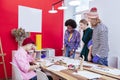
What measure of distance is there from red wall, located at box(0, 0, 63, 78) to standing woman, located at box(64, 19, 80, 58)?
116cm

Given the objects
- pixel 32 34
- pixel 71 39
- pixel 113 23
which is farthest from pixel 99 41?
pixel 32 34

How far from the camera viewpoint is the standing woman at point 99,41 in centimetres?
241

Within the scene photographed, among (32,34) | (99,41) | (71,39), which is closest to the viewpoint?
(99,41)

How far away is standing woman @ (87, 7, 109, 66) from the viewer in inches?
94.9

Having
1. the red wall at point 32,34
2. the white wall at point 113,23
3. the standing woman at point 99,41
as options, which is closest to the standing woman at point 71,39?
the white wall at point 113,23

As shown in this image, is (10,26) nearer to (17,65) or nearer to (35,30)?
(35,30)

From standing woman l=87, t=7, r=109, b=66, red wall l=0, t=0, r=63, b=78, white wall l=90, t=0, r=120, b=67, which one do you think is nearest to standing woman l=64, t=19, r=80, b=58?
white wall l=90, t=0, r=120, b=67

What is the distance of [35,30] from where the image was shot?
14.4 feet

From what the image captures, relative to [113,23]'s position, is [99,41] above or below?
below

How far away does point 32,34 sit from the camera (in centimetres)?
434

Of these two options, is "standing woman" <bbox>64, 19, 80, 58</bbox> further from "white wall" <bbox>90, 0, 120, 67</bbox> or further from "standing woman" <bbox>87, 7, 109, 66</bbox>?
"standing woman" <bbox>87, 7, 109, 66</bbox>

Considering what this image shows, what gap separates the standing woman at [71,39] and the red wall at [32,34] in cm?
116

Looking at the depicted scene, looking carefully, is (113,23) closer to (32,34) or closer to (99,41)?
(99,41)

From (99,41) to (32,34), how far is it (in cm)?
232
